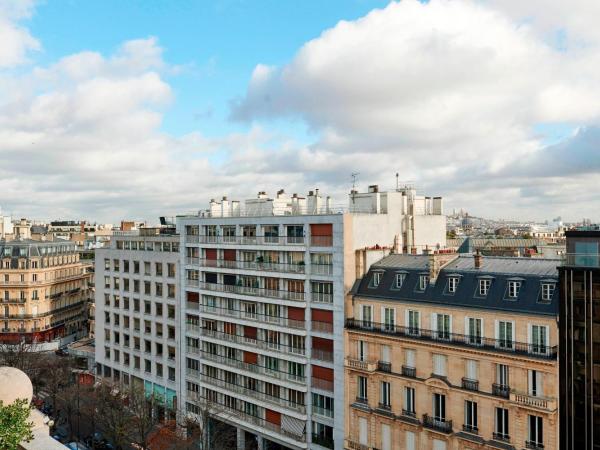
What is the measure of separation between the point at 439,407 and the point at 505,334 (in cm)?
773

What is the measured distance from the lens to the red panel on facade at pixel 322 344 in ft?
158

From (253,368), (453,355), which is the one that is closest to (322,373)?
(253,368)

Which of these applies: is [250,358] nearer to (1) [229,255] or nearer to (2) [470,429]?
(1) [229,255]

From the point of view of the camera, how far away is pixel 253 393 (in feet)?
179

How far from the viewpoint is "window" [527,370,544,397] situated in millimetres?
35875

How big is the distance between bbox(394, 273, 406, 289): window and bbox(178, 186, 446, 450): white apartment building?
412cm

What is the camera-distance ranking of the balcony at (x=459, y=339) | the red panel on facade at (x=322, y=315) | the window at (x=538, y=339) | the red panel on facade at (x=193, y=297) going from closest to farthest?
the window at (x=538, y=339), the balcony at (x=459, y=339), the red panel on facade at (x=322, y=315), the red panel on facade at (x=193, y=297)

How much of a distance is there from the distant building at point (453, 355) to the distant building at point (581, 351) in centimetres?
70

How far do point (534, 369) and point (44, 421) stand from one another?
3021 centimetres

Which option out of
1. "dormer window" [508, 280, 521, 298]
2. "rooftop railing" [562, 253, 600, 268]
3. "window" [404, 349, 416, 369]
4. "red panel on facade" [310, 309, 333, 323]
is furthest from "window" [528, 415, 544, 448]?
"red panel on facade" [310, 309, 333, 323]

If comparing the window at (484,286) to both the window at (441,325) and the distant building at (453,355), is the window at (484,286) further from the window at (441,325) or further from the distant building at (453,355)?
the window at (441,325)

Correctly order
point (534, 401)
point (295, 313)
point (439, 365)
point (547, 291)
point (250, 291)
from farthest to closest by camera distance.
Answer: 1. point (250, 291)
2. point (295, 313)
3. point (439, 365)
4. point (547, 291)
5. point (534, 401)

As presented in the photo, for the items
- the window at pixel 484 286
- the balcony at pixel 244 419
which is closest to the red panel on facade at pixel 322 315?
the balcony at pixel 244 419

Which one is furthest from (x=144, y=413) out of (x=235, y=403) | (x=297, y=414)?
(x=297, y=414)
